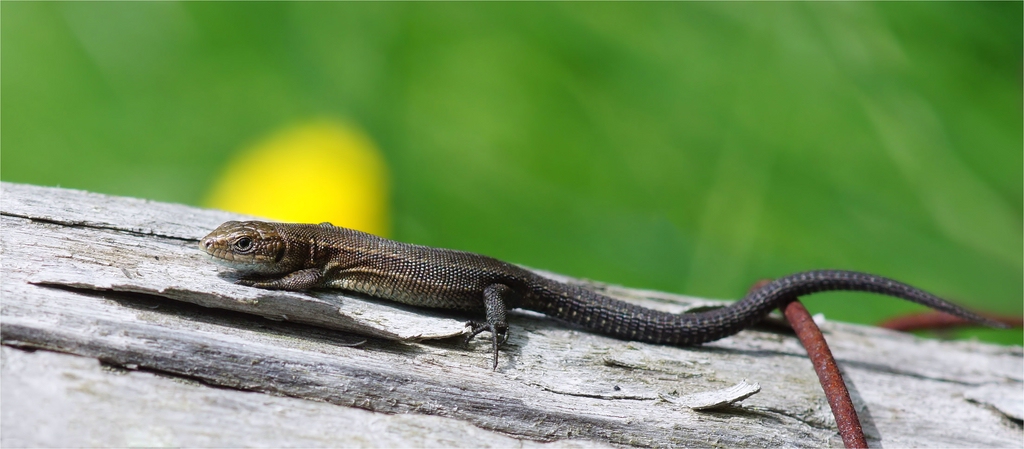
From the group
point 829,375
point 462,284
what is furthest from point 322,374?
point 829,375

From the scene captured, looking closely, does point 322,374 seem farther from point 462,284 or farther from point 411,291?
point 462,284

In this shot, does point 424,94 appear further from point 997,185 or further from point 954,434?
point 997,185

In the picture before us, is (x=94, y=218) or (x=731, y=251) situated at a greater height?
(x=731, y=251)

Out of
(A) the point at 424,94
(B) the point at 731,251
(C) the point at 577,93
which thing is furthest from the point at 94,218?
(B) the point at 731,251

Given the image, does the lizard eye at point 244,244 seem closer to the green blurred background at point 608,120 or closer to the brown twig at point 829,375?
the green blurred background at point 608,120

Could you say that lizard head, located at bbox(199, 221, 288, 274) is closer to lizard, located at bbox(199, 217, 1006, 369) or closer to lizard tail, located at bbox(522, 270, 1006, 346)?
lizard, located at bbox(199, 217, 1006, 369)

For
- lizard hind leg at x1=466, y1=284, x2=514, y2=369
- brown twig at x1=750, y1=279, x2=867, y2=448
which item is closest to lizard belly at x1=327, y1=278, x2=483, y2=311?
lizard hind leg at x1=466, y1=284, x2=514, y2=369

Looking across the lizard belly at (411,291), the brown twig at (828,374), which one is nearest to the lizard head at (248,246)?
the lizard belly at (411,291)

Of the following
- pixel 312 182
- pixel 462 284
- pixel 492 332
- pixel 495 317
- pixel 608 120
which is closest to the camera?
pixel 492 332
